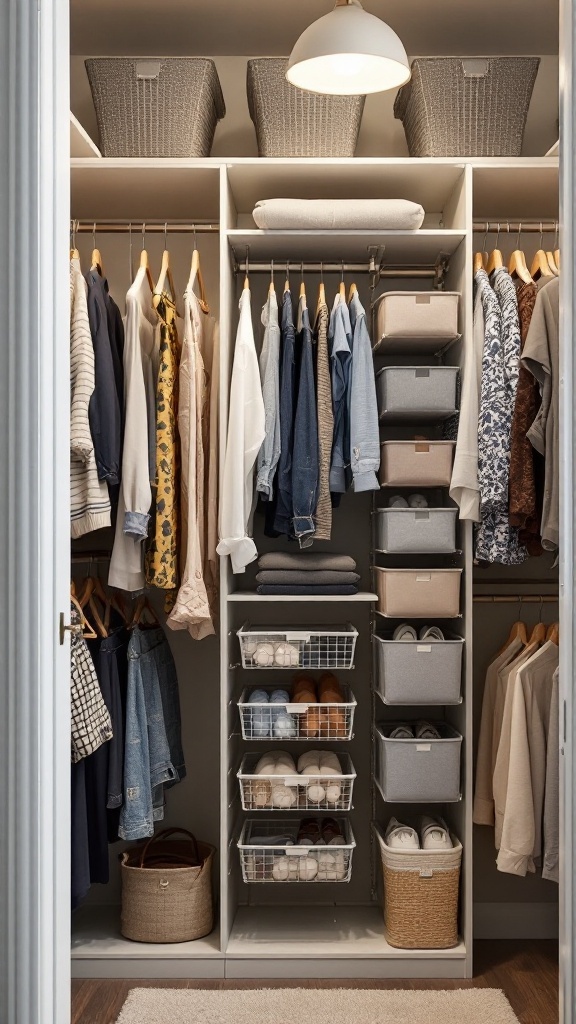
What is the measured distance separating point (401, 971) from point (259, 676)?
1072mm

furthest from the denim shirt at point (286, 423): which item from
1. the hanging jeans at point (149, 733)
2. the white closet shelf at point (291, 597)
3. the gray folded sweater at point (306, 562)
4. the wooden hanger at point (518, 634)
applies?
the wooden hanger at point (518, 634)

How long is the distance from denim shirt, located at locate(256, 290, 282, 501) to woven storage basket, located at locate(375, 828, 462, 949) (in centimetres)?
122

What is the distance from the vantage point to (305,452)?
2.99m

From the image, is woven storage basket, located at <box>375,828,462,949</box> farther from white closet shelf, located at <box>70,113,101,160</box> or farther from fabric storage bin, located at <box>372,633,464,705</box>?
white closet shelf, located at <box>70,113,101,160</box>

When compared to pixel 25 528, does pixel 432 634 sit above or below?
below

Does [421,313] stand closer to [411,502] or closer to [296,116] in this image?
[411,502]

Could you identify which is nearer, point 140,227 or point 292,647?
point 292,647

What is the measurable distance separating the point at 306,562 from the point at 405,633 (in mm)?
391

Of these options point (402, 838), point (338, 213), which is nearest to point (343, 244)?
point (338, 213)

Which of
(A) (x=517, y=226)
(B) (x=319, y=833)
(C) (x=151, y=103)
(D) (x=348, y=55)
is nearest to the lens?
(D) (x=348, y=55)

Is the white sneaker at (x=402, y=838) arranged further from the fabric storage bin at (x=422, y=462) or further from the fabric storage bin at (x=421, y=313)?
the fabric storage bin at (x=421, y=313)

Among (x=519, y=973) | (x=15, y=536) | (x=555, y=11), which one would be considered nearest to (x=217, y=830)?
(x=519, y=973)

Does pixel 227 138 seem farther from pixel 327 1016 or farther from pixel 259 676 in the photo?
pixel 327 1016

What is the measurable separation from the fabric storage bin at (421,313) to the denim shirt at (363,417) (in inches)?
3.8
